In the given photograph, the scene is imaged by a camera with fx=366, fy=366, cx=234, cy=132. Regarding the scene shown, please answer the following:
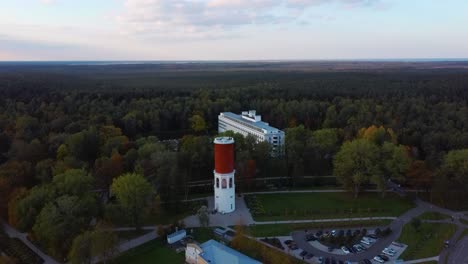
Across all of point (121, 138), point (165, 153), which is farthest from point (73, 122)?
point (165, 153)

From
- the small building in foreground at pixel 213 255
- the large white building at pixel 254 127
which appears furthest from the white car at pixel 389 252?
the large white building at pixel 254 127

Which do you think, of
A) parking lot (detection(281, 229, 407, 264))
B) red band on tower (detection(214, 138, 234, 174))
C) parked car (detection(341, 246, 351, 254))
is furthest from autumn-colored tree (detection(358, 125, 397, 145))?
parked car (detection(341, 246, 351, 254))

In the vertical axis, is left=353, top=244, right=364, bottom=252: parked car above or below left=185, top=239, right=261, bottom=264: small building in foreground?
below

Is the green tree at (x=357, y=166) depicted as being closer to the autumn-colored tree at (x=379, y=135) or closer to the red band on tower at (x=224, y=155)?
the red band on tower at (x=224, y=155)

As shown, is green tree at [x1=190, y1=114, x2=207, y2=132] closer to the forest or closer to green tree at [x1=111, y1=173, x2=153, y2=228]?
the forest

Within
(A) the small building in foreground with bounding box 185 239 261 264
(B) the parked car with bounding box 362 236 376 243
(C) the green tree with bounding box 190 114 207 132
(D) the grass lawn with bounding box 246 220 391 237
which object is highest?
(C) the green tree with bounding box 190 114 207 132

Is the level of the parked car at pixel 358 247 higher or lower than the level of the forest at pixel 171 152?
lower

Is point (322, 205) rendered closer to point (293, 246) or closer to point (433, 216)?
point (293, 246)
